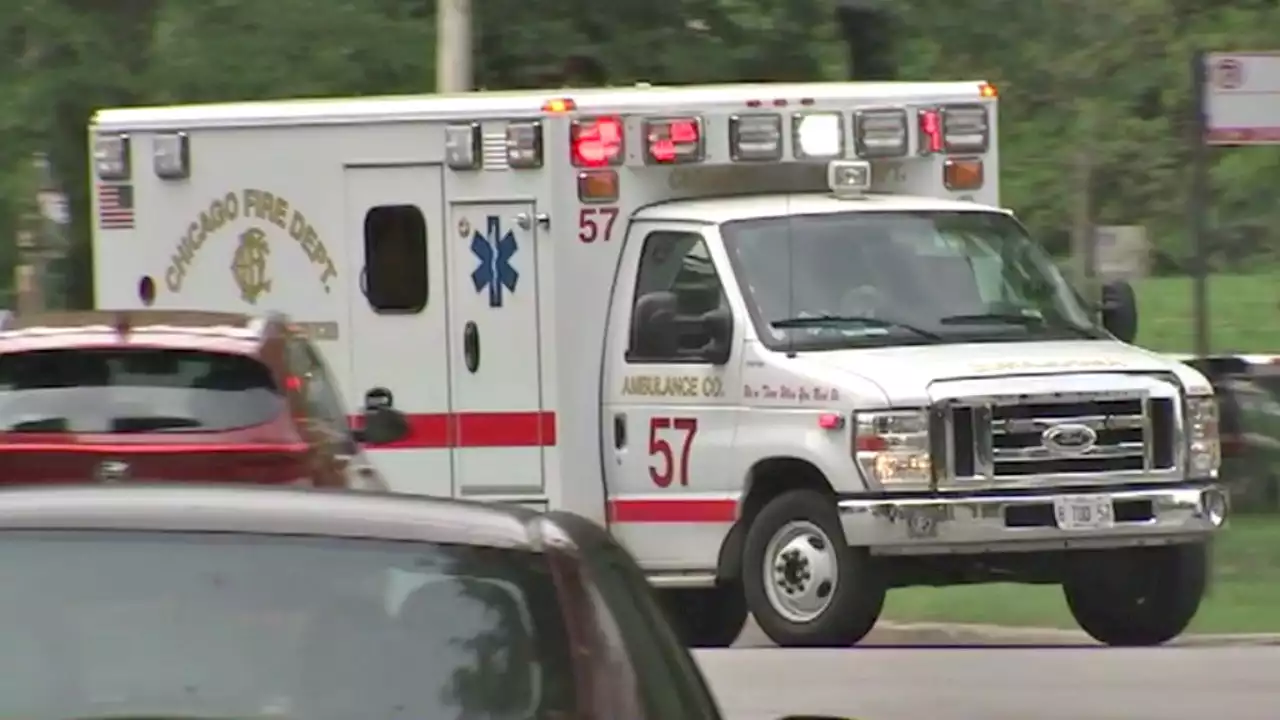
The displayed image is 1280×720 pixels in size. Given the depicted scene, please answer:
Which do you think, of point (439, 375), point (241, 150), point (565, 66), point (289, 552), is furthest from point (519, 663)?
point (565, 66)

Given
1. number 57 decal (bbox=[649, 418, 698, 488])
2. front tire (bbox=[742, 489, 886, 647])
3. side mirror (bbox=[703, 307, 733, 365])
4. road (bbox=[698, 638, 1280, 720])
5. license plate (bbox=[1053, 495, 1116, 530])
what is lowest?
road (bbox=[698, 638, 1280, 720])

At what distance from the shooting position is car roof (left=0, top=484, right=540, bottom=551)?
4.54 meters

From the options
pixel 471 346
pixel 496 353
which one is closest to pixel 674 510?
pixel 496 353

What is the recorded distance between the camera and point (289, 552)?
4.51 metres

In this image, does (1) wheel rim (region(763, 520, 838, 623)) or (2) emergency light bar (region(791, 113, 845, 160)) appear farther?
(2) emergency light bar (region(791, 113, 845, 160))

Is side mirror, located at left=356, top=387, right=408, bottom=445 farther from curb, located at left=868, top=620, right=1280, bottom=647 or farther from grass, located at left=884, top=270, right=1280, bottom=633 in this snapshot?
grass, located at left=884, top=270, right=1280, bottom=633

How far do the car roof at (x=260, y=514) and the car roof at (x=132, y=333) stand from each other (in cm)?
571

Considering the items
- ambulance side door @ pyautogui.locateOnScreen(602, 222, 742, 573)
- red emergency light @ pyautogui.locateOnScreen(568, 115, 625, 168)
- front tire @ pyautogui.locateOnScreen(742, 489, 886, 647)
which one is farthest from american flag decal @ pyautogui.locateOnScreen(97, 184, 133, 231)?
front tire @ pyautogui.locateOnScreen(742, 489, 886, 647)

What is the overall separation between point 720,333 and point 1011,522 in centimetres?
174

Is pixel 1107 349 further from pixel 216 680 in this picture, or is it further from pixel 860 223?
pixel 216 680

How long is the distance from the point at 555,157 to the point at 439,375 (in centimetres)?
129

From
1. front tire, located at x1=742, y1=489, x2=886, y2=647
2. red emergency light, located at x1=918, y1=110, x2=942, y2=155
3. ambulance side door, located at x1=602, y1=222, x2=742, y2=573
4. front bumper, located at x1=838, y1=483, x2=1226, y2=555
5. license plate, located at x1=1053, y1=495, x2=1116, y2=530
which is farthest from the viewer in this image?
red emergency light, located at x1=918, y1=110, x2=942, y2=155

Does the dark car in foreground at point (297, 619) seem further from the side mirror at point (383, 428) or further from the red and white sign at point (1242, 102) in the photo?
the red and white sign at point (1242, 102)

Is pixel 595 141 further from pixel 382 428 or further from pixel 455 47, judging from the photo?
pixel 455 47
